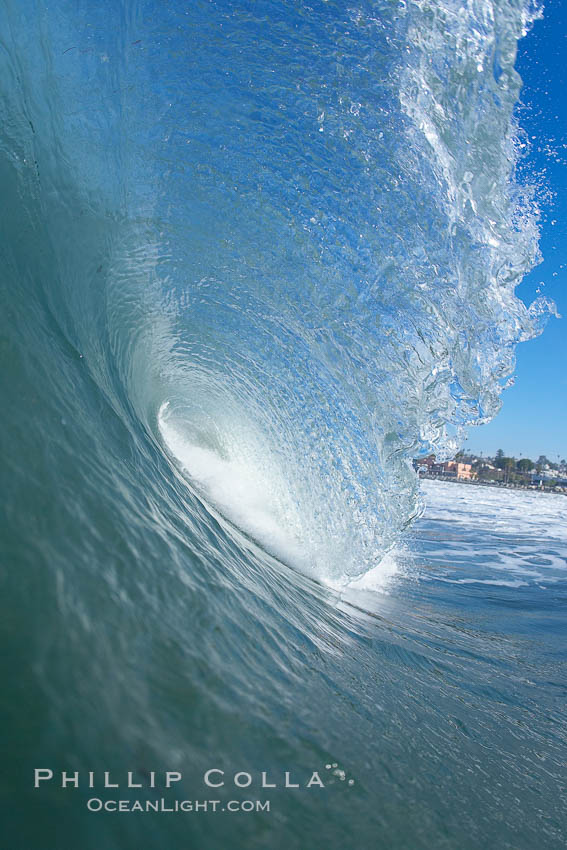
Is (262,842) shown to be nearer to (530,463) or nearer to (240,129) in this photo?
(240,129)

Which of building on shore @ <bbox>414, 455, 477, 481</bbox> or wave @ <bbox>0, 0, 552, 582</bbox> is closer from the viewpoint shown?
wave @ <bbox>0, 0, 552, 582</bbox>

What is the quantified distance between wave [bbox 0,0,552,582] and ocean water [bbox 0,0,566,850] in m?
0.02

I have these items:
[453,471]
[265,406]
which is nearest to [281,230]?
[265,406]

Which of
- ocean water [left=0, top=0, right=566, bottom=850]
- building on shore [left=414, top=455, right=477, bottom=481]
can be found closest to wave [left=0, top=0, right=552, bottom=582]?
ocean water [left=0, top=0, right=566, bottom=850]

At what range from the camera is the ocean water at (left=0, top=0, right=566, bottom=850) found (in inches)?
60.1

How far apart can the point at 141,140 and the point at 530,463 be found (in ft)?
456

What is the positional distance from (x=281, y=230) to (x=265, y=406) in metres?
2.65

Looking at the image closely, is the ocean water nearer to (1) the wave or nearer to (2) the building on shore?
(1) the wave

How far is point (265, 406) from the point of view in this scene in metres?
7.16

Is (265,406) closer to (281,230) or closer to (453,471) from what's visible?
(281,230)

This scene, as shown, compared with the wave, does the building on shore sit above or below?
below

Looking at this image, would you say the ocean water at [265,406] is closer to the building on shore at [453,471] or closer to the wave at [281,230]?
the wave at [281,230]

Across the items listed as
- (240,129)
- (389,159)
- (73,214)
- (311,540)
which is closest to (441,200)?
(389,159)

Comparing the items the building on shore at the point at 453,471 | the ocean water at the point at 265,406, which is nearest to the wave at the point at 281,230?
the ocean water at the point at 265,406
